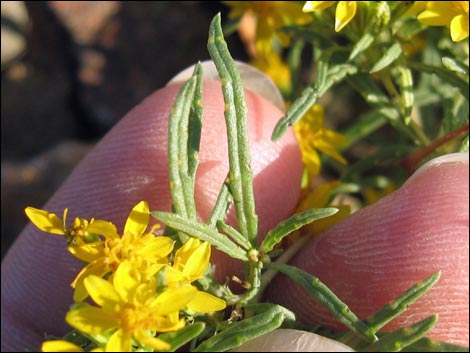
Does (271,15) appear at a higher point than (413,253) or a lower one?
higher

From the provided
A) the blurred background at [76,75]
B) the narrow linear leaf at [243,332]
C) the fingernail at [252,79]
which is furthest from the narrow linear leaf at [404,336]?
the blurred background at [76,75]

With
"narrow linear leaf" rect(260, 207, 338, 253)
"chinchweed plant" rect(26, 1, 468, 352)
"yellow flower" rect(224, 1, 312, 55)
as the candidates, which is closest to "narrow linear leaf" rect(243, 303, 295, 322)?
"chinchweed plant" rect(26, 1, 468, 352)

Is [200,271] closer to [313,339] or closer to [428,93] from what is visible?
[313,339]

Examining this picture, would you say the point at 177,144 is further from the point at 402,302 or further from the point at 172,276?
the point at 402,302

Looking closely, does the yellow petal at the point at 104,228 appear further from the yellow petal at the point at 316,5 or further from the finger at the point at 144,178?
the yellow petal at the point at 316,5

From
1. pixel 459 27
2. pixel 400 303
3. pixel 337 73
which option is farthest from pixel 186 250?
pixel 459 27

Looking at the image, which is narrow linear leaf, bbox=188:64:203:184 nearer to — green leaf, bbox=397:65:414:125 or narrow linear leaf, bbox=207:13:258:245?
narrow linear leaf, bbox=207:13:258:245
